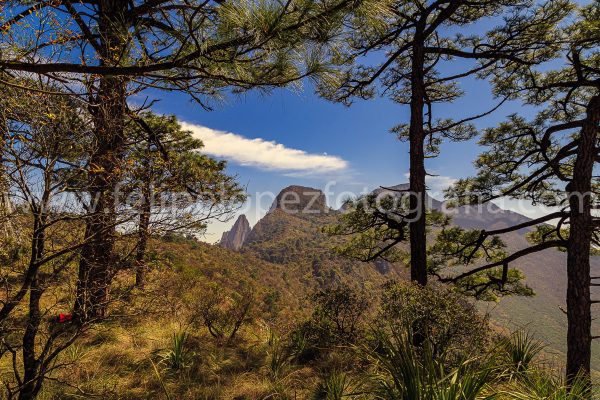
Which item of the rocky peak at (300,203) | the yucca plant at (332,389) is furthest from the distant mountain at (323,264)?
the yucca plant at (332,389)

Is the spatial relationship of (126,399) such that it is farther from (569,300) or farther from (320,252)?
(320,252)

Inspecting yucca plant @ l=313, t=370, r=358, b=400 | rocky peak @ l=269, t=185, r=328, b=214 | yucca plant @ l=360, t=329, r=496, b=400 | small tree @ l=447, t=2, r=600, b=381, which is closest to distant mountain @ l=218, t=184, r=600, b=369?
rocky peak @ l=269, t=185, r=328, b=214

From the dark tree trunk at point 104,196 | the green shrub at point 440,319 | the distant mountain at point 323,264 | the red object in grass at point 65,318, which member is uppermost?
the dark tree trunk at point 104,196

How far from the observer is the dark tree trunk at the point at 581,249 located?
5039 millimetres

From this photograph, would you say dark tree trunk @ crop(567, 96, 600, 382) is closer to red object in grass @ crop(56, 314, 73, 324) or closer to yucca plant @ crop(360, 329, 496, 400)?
yucca plant @ crop(360, 329, 496, 400)

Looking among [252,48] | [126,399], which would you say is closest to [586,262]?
[252,48]

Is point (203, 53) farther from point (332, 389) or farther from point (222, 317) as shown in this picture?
point (222, 317)

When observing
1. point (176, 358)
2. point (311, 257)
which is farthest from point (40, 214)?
point (311, 257)

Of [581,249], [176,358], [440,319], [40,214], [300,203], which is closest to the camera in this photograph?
[40,214]

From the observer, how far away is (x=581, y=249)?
16.8ft

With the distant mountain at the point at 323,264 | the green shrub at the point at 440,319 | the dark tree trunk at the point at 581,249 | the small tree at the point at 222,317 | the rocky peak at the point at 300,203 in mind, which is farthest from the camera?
the distant mountain at the point at 323,264

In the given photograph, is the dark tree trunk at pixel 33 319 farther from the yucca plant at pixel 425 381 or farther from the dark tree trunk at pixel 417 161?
the dark tree trunk at pixel 417 161

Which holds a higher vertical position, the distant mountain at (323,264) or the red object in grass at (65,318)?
the red object in grass at (65,318)

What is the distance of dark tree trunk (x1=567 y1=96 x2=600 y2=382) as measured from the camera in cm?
504
